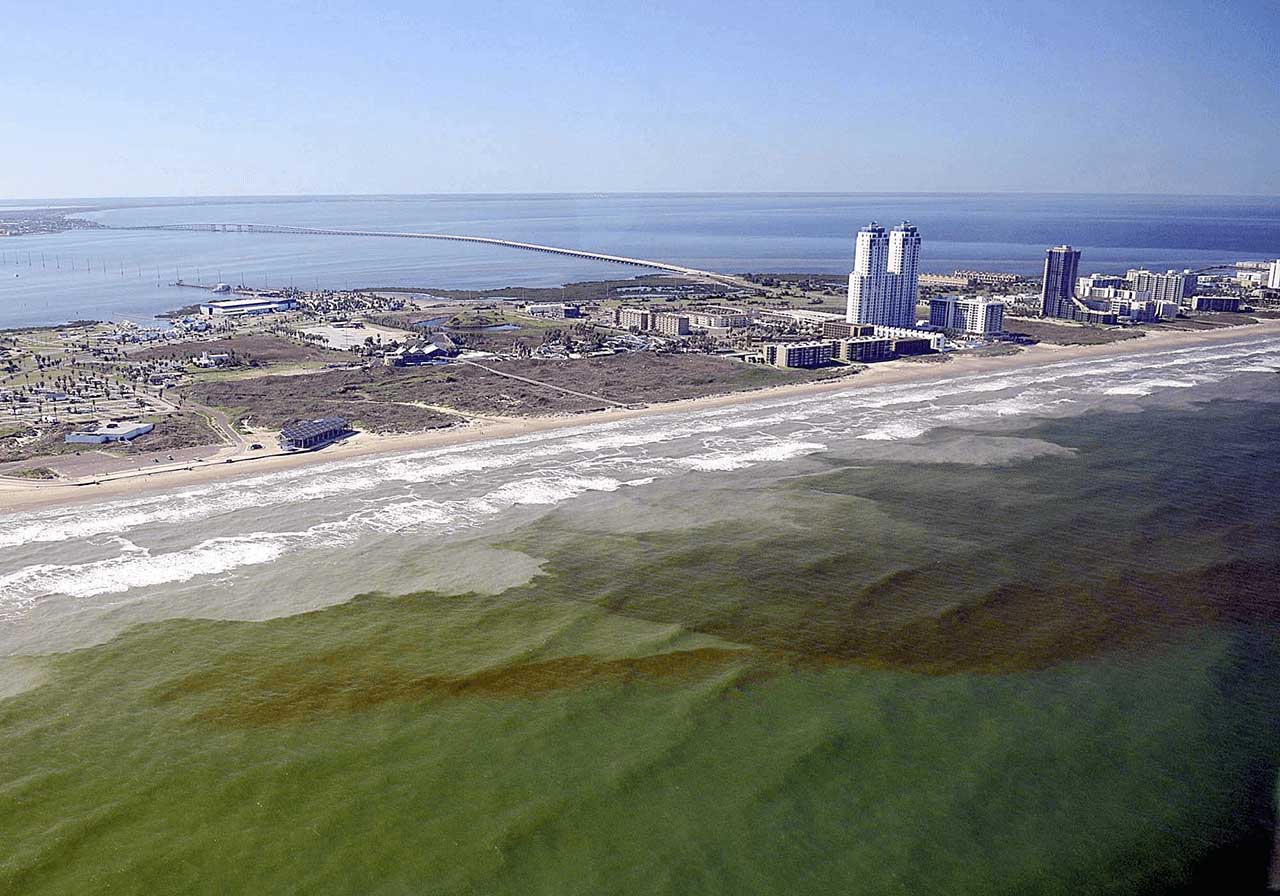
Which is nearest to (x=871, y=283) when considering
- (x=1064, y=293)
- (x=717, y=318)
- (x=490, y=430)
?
(x=717, y=318)

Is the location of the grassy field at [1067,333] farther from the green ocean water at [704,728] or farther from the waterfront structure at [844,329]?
the green ocean water at [704,728]

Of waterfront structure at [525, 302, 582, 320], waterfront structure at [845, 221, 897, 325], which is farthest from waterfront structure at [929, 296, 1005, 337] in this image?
waterfront structure at [525, 302, 582, 320]

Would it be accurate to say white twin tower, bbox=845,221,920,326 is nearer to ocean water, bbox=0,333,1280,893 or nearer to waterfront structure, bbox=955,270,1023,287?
waterfront structure, bbox=955,270,1023,287

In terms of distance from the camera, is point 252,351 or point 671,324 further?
point 671,324

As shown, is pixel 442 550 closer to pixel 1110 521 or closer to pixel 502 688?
pixel 502 688

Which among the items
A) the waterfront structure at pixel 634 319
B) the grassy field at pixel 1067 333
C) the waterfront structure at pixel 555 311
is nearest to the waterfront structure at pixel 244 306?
the waterfront structure at pixel 555 311

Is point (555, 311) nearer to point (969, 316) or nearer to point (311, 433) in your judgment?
point (969, 316)
